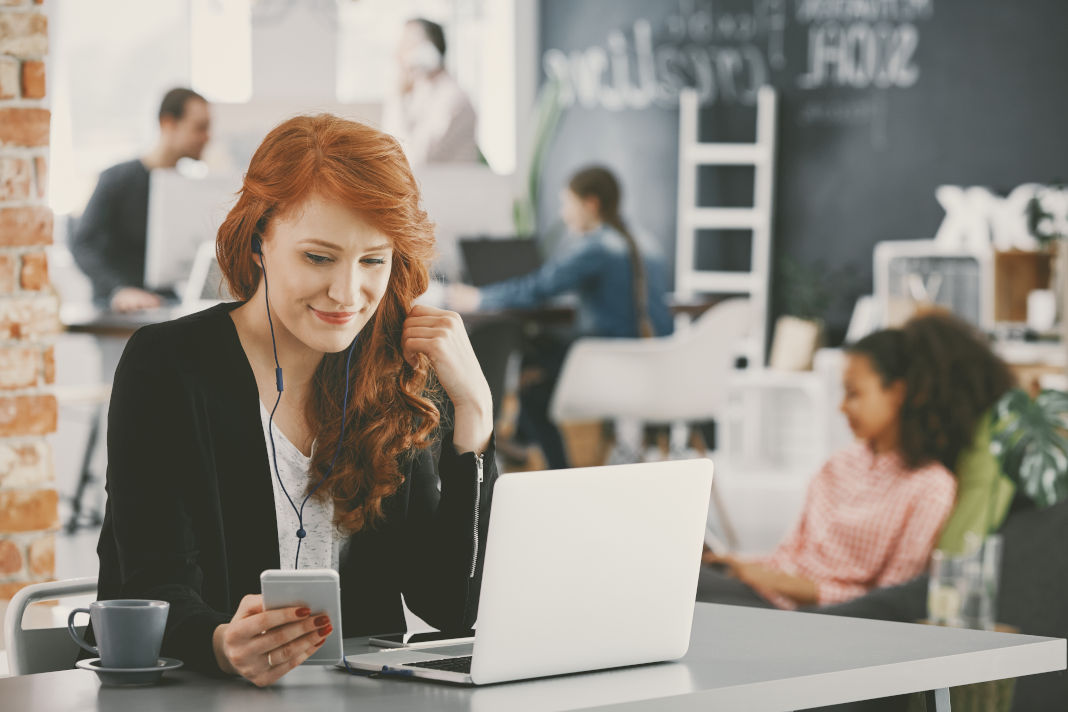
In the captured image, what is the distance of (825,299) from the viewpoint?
7.44 metres

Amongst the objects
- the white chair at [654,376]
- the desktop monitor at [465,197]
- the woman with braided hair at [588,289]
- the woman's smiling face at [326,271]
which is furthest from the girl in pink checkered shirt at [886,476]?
the desktop monitor at [465,197]

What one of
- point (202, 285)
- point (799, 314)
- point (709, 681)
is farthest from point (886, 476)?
point (799, 314)

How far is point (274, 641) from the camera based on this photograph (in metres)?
1.27

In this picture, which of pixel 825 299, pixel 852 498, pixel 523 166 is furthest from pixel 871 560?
pixel 523 166

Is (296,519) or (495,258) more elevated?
(495,258)

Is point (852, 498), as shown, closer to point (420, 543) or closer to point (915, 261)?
point (420, 543)

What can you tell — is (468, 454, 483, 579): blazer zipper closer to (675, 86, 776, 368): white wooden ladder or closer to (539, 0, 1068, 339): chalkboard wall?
(539, 0, 1068, 339): chalkboard wall

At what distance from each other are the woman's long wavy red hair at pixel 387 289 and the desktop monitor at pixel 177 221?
324 cm

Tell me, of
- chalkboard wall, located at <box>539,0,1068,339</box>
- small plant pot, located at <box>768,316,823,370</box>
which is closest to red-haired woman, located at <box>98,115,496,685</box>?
small plant pot, located at <box>768,316,823,370</box>

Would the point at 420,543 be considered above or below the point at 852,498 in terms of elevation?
above

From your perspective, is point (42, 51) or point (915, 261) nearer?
point (42, 51)

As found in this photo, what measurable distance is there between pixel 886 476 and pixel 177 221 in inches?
107

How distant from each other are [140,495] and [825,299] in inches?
245

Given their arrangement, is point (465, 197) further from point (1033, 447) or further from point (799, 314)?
point (1033, 447)
